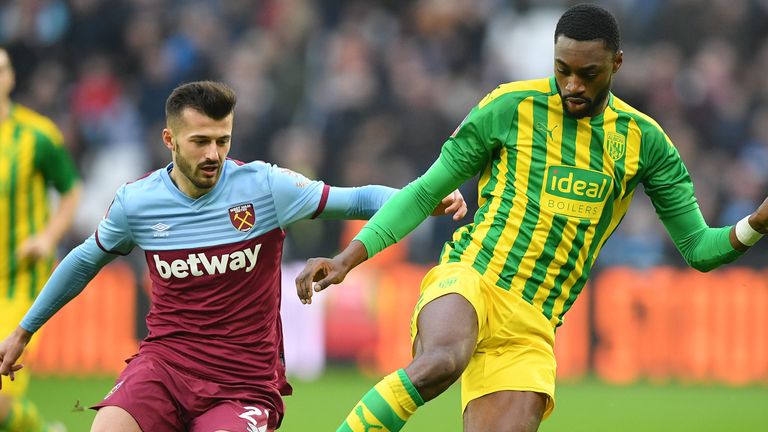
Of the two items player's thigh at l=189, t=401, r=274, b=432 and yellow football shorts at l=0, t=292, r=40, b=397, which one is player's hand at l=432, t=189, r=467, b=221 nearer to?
player's thigh at l=189, t=401, r=274, b=432

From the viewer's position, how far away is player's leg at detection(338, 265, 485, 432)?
16.6 ft

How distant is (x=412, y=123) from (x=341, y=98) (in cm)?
93

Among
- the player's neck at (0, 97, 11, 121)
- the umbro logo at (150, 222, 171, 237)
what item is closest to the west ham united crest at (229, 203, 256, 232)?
the umbro logo at (150, 222, 171, 237)

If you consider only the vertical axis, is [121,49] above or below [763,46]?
above

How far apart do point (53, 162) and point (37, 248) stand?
0.57m

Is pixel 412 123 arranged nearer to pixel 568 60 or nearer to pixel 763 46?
pixel 763 46

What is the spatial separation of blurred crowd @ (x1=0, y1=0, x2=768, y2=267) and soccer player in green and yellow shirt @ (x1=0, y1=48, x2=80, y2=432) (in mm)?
6162

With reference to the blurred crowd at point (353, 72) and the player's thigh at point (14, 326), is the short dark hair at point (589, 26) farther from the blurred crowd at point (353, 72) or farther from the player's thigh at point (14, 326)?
the blurred crowd at point (353, 72)

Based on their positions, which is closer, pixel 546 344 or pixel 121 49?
pixel 546 344

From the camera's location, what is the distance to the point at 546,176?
18.4 ft

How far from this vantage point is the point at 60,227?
25.2 ft

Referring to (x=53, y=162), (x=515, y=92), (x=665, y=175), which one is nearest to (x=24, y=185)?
(x=53, y=162)

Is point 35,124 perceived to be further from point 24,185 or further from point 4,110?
point 24,185

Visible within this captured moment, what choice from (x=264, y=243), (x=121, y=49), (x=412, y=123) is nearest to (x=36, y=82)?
(x=121, y=49)
